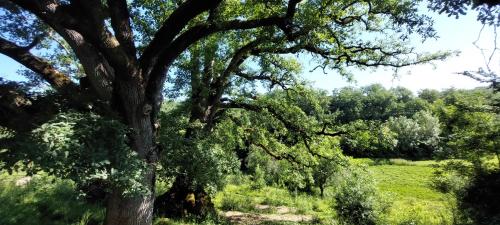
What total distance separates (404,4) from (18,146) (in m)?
8.76

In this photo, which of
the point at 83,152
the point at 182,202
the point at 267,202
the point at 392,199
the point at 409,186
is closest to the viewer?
the point at 83,152

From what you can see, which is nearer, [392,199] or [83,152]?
[83,152]

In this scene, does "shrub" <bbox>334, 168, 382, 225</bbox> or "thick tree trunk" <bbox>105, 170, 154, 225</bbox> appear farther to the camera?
"shrub" <bbox>334, 168, 382, 225</bbox>

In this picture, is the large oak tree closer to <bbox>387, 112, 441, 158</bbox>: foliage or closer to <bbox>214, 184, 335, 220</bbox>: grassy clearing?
<bbox>214, 184, 335, 220</bbox>: grassy clearing

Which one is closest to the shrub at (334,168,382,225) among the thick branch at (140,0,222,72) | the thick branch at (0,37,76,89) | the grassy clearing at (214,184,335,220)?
the grassy clearing at (214,184,335,220)

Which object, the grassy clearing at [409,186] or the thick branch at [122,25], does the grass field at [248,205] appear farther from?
the thick branch at [122,25]

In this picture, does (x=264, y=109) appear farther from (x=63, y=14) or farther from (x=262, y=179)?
(x=262, y=179)

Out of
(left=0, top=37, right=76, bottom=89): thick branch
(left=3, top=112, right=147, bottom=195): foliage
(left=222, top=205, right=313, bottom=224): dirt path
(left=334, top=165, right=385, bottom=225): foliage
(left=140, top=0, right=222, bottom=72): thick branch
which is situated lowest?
(left=222, top=205, right=313, bottom=224): dirt path

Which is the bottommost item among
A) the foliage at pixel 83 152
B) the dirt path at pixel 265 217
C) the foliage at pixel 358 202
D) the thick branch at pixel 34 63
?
the dirt path at pixel 265 217

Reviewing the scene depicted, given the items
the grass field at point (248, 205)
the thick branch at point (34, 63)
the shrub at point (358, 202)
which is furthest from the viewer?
the shrub at point (358, 202)

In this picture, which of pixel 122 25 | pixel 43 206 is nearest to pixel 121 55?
pixel 122 25

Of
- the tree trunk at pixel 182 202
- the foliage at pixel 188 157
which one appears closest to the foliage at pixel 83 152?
the foliage at pixel 188 157

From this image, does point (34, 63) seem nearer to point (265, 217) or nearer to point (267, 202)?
point (265, 217)

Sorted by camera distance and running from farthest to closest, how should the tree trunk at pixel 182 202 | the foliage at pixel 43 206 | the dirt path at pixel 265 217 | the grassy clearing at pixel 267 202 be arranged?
the grassy clearing at pixel 267 202
the dirt path at pixel 265 217
the tree trunk at pixel 182 202
the foliage at pixel 43 206
